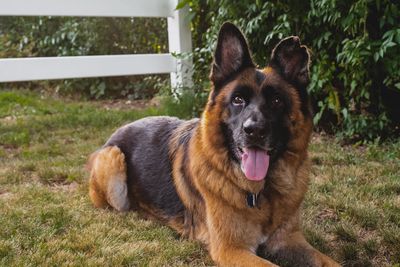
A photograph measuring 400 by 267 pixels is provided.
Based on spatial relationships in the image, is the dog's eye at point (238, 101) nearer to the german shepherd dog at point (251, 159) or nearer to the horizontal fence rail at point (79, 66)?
the german shepherd dog at point (251, 159)

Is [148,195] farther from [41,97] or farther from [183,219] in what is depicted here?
[41,97]

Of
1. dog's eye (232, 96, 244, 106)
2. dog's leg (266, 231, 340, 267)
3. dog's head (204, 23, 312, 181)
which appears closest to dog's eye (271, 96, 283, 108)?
dog's head (204, 23, 312, 181)

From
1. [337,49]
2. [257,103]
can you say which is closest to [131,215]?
[257,103]

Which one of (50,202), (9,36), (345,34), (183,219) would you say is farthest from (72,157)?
(9,36)

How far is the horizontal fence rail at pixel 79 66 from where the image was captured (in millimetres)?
6422

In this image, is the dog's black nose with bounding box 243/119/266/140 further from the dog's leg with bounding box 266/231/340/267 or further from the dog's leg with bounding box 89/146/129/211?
the dog's leg with bounding box 89/146/129/211

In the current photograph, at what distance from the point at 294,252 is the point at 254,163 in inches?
22.5

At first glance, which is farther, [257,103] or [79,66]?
[79,66]

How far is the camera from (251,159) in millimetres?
2861

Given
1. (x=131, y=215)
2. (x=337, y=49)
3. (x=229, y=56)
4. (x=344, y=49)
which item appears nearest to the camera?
(x=229, y=56)

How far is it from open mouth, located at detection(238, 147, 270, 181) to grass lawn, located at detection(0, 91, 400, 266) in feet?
1.92

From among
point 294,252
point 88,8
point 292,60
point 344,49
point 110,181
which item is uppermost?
point 88,8

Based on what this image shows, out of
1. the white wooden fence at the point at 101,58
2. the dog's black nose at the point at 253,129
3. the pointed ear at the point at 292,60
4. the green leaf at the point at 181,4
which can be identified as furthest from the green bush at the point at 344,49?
the dog's black nose at the point at 253,129

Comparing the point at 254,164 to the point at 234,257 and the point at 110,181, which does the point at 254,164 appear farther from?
the point at 110,181
